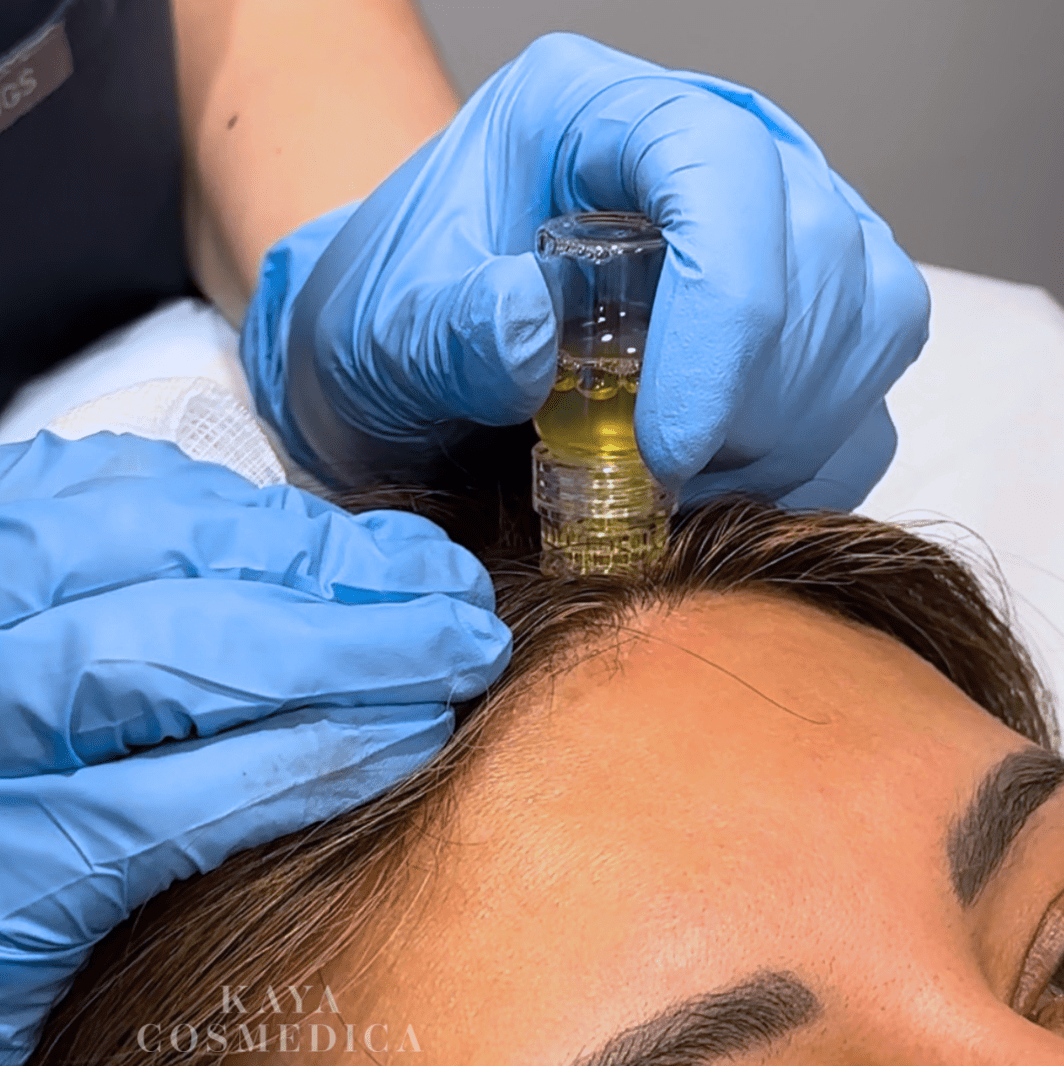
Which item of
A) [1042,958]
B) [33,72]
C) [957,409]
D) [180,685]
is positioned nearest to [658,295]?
[180,685]

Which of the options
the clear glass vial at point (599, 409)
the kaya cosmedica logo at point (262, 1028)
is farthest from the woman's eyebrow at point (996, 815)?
the kaya cosmedica logo at point (262, 1028)

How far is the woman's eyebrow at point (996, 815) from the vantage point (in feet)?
2.30

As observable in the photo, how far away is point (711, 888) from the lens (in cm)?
64

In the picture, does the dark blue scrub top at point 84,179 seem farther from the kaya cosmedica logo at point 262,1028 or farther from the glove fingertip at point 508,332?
the kaya cosmedica logo at point 262,1028

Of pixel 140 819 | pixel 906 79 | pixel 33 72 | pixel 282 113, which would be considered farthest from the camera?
pixel 906 79

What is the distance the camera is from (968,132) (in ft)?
7.75

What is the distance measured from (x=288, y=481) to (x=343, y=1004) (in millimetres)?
553

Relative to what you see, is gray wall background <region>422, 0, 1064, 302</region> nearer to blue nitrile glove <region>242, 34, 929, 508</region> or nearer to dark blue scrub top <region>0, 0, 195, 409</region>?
dark blue scrub top <region>0, 0, 195, 409</region>

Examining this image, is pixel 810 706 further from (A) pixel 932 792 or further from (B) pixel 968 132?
(B) pixel 968 132

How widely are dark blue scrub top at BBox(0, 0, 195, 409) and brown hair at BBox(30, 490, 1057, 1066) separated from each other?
40cm

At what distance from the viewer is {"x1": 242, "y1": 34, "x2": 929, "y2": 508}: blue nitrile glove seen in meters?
0.73

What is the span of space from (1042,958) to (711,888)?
243 mm

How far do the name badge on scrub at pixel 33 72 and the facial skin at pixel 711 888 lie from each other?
26.8 inches

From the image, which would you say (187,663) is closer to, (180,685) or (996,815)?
(180,685)
